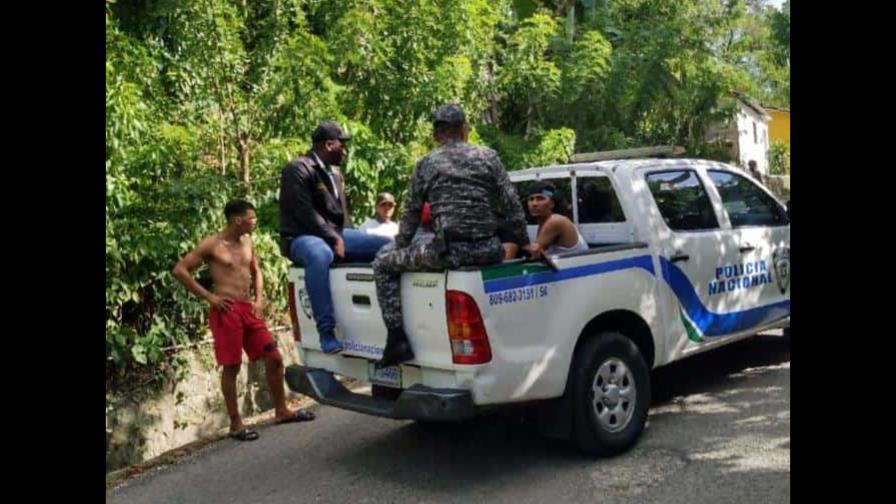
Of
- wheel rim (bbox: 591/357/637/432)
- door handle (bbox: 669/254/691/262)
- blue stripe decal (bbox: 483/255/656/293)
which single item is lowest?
wheel rim (bbox: 591/357/637/432)

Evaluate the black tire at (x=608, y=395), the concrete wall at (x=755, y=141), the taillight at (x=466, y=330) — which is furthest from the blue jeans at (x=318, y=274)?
the concrete wall at (x=755, y=141)

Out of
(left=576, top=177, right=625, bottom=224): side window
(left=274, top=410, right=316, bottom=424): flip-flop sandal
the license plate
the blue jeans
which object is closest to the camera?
the license plate

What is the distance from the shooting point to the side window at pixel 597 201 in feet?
19.3

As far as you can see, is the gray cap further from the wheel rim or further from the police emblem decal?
the police emblem decal

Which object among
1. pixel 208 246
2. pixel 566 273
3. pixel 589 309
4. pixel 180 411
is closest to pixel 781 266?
pixel 589 309

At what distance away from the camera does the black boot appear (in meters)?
4.64

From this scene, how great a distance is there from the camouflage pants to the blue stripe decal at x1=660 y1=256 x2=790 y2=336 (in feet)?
4.96

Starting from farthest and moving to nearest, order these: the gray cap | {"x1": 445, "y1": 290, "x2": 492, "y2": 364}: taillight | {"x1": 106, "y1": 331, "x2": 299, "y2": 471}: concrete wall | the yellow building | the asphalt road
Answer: the yellow building → {"x1": 106, "y1": 331, "x2": 299, "y2": 471}: concrete wall → the gray cap → the asphalt road → {"x1": 445, "y1": 290, "x2": 492, "y2": 364}: taillight

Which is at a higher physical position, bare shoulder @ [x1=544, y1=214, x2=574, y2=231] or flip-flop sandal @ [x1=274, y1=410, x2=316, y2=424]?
bare shoulder @ [x1=544, y1=214, x2=574, y2=231]

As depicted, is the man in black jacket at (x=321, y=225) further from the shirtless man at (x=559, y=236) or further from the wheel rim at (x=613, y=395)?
the wheel rim at (x=613, y=395)

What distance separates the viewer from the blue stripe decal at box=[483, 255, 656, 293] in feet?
14.7

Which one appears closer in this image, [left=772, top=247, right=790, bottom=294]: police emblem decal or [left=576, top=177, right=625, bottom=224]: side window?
[left=576, top=177, right=625, bottom=224]: side window

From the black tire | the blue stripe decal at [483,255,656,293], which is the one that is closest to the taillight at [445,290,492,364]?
the blue stripe decal at [483,255,656,293]
